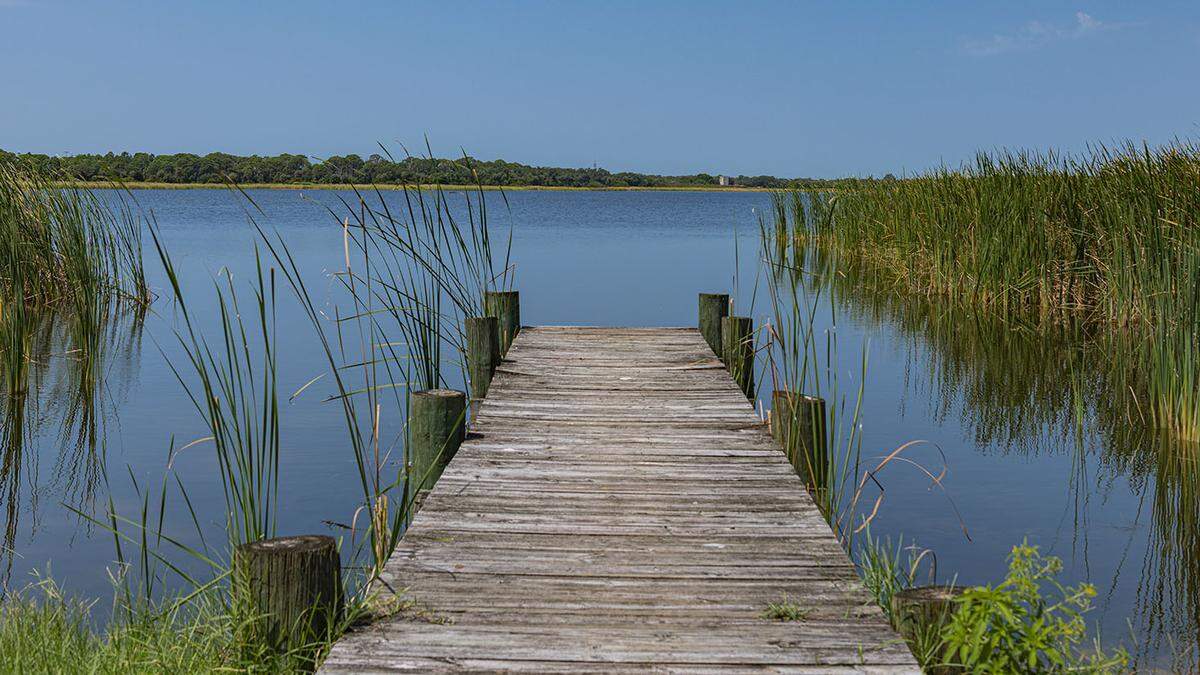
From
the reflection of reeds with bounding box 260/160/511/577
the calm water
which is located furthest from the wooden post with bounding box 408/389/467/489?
the calm water

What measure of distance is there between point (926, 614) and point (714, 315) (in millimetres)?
4702

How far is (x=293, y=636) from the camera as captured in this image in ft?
8.96

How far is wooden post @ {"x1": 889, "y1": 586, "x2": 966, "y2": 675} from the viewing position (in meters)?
2.59

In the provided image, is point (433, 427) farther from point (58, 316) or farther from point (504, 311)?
point (58, 316)

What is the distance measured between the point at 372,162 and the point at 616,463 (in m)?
1.67

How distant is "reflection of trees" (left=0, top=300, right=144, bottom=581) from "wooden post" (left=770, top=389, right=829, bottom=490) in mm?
3261

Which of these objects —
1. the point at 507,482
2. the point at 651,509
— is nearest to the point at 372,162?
the point at 507,482

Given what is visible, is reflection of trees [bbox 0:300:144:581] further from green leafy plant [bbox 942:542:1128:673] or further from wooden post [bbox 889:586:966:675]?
green leafy plant [bbox 942:542:1128:673]

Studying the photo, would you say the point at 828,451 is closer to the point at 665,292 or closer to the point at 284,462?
the point at 284,462

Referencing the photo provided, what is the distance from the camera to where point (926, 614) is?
2.61m

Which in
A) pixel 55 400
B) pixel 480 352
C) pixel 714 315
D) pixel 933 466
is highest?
pixel 714 315

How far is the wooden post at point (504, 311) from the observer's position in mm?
6887

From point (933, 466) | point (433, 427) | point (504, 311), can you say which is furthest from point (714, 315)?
point (433, 427)

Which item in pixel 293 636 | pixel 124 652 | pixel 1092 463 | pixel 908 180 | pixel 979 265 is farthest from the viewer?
pixel 908 180
